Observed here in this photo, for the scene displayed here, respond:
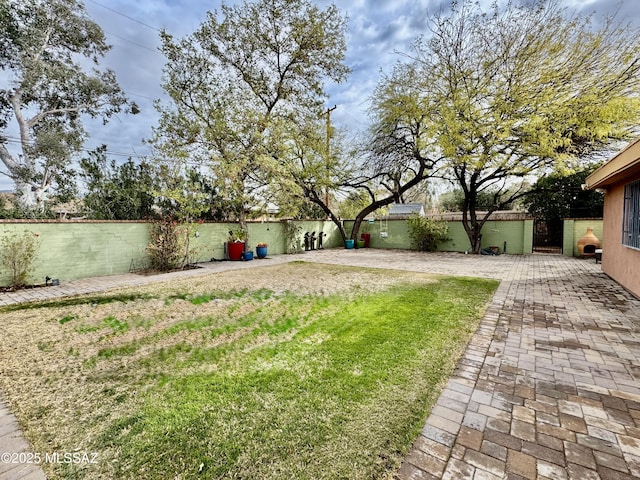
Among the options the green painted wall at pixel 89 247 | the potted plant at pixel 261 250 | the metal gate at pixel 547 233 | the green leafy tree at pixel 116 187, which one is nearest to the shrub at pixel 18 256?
the green painted wall at pixel 89 247

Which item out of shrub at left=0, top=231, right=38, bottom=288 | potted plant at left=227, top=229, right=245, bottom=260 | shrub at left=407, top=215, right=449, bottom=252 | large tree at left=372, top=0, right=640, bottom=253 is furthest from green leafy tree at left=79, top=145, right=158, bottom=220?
shrub at left=407, top=215, right=449, bottom=252

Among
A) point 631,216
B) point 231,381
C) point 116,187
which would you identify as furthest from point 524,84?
point 116,187

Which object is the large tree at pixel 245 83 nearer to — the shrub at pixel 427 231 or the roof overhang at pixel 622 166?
the shrub at pixel 427 231

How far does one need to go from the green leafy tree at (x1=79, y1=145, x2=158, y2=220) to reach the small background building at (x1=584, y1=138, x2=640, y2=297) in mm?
9758

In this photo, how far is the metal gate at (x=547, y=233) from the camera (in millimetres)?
12820

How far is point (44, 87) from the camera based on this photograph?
13.0m

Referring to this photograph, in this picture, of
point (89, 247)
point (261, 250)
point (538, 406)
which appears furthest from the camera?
point (261, 250)

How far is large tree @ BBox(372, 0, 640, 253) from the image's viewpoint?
8.12 meters

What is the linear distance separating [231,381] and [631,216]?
721cm

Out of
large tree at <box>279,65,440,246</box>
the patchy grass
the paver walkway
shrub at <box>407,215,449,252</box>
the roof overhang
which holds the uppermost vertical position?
large tree at <box>279,65,440,246</box>

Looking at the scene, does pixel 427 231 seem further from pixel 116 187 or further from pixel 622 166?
pixel 116 187

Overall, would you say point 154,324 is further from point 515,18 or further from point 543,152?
point 515,18

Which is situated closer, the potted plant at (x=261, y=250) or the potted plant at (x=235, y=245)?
the potted plant at (x=235, y=245)

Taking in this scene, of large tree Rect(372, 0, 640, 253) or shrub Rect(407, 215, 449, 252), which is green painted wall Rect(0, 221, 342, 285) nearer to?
shrub Rect(407, 215, 449, 252)
